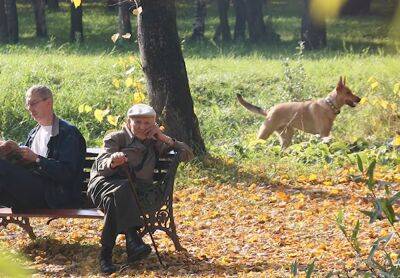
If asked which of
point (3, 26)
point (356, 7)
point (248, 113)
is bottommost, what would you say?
point (3, 26)

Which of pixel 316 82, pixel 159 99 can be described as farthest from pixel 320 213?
pixel 316 82

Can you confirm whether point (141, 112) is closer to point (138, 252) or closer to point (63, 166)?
point (63, 166)

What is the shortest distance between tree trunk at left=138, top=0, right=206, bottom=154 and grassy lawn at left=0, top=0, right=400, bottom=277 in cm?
29

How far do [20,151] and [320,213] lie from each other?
9.43 ft

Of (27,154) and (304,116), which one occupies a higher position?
(27,154)

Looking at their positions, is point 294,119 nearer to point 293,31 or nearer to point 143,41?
point 143,41

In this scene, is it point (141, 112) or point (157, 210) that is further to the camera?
point (157, 210)

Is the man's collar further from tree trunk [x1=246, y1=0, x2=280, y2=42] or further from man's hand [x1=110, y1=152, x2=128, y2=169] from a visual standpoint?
tree trunk [x1=246, y1=0, x2=280, y2=42]

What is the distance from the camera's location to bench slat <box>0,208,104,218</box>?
21.1ft

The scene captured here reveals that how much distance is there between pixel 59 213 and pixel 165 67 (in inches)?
152

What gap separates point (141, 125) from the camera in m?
6.38

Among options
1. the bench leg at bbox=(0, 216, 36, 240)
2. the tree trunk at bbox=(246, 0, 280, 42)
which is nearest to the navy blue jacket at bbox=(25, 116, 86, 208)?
the bench leg at bbox=(0, 216, 36, 240)

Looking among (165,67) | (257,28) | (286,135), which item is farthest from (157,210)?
(257,28)

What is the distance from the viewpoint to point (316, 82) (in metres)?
17.3
